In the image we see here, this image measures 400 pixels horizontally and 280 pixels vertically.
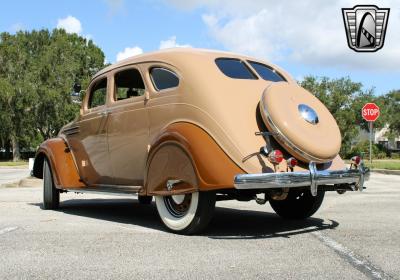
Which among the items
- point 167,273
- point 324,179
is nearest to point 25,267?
point 167,273

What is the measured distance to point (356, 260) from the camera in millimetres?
4527

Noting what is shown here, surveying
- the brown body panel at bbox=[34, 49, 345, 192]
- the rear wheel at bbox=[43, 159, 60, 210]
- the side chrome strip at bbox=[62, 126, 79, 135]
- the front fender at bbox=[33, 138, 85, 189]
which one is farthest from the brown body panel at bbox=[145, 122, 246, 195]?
the rear wheel at bbox=[43, 159, 60, 210]

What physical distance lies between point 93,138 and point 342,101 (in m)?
40.2

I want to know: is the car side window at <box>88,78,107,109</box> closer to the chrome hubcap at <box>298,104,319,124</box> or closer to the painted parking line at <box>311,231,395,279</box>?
the chrome hubcap at <box>298,104,319,124</box>

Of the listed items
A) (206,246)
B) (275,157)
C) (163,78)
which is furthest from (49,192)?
(275,157)

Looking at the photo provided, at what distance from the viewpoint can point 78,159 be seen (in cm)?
803

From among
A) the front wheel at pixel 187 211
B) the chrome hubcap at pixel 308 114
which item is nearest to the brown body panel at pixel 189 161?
the front wheel at pixel 187 211

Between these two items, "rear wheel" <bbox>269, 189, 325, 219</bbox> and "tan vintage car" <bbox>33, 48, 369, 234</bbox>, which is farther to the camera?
"rear wheel" <bbox>269, 189, 325, 219</bbox>

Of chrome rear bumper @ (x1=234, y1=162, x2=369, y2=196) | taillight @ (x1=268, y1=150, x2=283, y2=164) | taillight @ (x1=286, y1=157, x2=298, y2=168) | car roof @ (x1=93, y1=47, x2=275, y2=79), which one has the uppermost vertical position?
car roof @ (x1=93, y1=47, x2=275, y2=79)

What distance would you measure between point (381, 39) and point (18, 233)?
38.1 ft

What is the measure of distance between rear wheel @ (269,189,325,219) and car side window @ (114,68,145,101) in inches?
86.0

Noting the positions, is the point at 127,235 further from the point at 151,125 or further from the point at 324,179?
the point at 324,179

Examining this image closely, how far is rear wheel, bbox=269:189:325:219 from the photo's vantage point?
22.1 feet

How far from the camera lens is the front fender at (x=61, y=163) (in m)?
7.92
